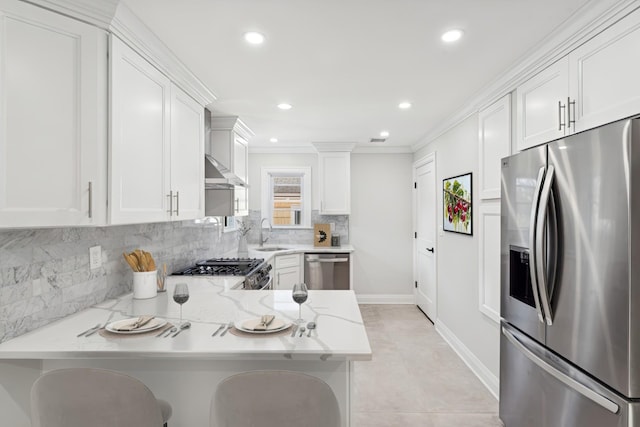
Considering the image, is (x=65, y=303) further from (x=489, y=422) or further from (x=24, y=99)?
(x=489, y=422)

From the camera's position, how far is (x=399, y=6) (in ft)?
5.69

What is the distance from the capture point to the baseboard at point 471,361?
2.87m

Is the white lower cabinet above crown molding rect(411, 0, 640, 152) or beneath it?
beneath

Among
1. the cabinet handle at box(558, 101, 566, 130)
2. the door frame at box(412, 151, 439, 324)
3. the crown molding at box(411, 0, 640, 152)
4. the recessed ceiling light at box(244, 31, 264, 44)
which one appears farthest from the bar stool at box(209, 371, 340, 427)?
the door frame at box(412, 151, 439, 324)

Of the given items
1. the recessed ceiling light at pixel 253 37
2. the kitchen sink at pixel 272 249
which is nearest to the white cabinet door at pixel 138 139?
the recessed ceiling light at pixel 253 37

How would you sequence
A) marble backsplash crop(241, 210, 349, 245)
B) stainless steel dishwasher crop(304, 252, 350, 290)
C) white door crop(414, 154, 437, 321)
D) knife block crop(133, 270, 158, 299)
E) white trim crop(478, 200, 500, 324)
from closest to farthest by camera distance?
1. knife block crop(133, 270, 158, 299)
2. white trim crop(478, 200, 500, 324)
3. white door crop(414, 154, 437, 321)
4. stainless steel dishwasher crop(304, 252, 350, 290)
5. marble backsplash crop(241, 210, 349, 245)

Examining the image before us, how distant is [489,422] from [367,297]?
3.21m

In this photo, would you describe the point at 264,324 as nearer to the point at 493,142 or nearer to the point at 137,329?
the point at 137,329

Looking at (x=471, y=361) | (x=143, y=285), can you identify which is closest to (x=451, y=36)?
(x=143, y=285)

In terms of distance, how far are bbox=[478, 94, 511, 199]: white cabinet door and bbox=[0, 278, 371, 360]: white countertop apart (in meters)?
1.56

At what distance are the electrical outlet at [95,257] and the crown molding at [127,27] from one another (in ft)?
3.69

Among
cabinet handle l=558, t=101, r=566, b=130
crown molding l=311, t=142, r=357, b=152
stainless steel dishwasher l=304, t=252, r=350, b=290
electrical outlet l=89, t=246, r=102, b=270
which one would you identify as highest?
crown molding l=311, t=142, r=357, b=152

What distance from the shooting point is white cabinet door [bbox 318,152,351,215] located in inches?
211

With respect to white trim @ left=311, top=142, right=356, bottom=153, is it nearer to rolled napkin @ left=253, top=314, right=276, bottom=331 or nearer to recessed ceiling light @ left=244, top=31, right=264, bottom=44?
recessed ceiling light @ left=244, top=31, right=264, bottom=44
